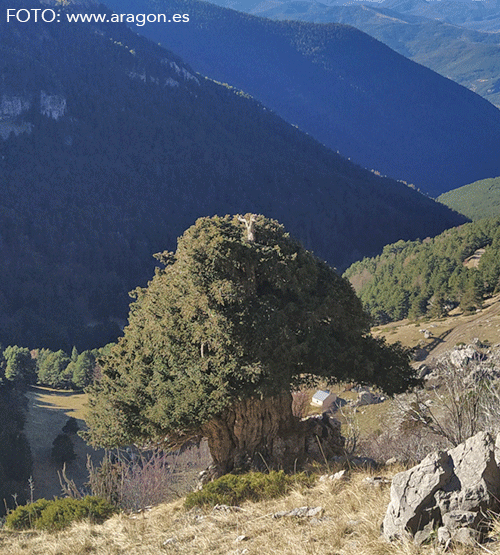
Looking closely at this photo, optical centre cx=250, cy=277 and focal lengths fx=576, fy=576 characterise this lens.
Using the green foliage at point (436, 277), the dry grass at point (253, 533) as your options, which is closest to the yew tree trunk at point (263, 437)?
the dry grass at point (253, 533)

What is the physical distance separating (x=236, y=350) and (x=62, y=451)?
42912 millimetres

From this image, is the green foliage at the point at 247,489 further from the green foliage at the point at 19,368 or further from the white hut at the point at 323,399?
the green foliage at the point at 19,368

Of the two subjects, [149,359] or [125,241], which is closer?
[149,359]

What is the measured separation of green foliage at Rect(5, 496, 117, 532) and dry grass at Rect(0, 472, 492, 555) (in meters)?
0.34

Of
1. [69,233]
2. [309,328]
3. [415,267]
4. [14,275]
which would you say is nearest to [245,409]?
[309,328]

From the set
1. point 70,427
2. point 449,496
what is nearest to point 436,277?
point 70,427

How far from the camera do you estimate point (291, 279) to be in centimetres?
1319

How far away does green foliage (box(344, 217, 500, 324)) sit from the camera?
92.4 metres

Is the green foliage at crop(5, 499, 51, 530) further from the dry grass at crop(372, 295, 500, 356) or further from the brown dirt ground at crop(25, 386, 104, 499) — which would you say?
the dry grass at crop(372, 295, 500, 356)

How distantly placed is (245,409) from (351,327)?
3.23 metres

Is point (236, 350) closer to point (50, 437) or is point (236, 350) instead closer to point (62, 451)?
point (62, 451)

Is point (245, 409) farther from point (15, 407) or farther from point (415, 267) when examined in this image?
point (415, 267)

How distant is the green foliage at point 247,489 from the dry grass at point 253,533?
32 centimetres

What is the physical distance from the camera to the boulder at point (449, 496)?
5.86 m
